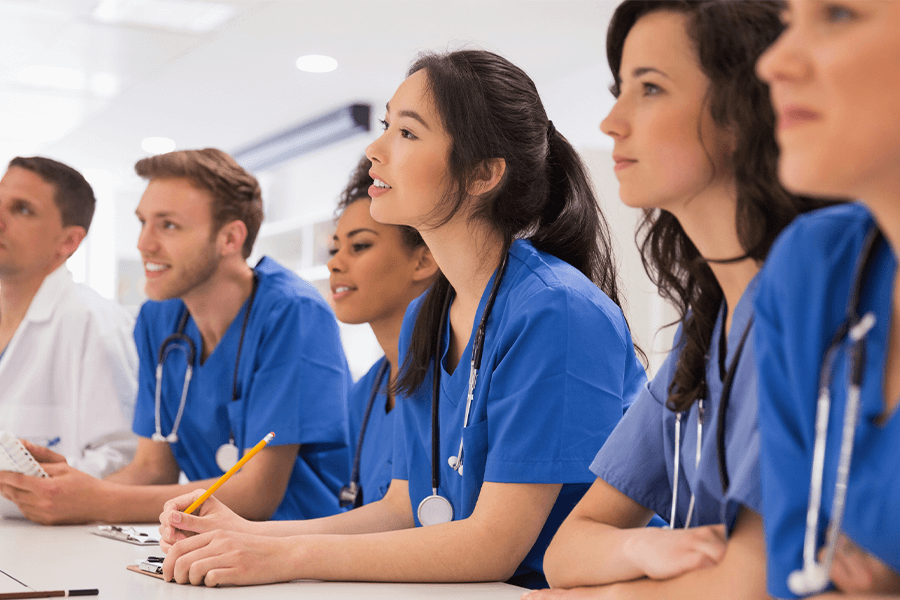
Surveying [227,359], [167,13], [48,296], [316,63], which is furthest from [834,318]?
[316,63]

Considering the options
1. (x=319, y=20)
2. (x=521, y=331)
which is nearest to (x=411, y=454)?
(x=521, y=331)

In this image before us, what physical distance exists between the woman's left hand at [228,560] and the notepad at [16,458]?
71cm

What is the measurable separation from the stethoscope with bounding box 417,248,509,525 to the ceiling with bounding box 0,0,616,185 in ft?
8.20

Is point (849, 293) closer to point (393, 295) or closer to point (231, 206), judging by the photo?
point (393, 295)

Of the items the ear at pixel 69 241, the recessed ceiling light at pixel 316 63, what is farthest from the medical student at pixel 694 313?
the recessed ceiling light at pixel 316 63

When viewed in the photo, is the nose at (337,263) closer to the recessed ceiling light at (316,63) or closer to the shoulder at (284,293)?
the shoulder at (284,293)

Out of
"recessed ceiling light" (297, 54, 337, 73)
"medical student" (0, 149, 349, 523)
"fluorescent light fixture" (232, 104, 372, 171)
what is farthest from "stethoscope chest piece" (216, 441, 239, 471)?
"fluorescent light fixture" (232, 104, 372, 171)

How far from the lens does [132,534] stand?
159 centimetres

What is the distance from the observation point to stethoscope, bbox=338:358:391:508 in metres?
1.98

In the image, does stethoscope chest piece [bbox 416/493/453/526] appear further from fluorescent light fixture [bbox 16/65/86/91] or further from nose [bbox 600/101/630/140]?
fluorescent light fixture [bbox 16/65/86/91]

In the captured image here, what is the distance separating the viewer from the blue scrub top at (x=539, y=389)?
129 cm

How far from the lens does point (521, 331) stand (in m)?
1.36

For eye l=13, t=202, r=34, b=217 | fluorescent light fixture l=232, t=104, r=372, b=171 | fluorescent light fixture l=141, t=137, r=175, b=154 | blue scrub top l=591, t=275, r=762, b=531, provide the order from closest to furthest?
blue scrub top l=591, t=275, r=762, b=531, eye l=13, t=202, r=34, b=217, fluorescent light fixture l=232, t=104, r=372, b=171, fluorescent light fixture l=141, t=137, r=175, b=154

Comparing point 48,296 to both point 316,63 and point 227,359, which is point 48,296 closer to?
point 227,359
